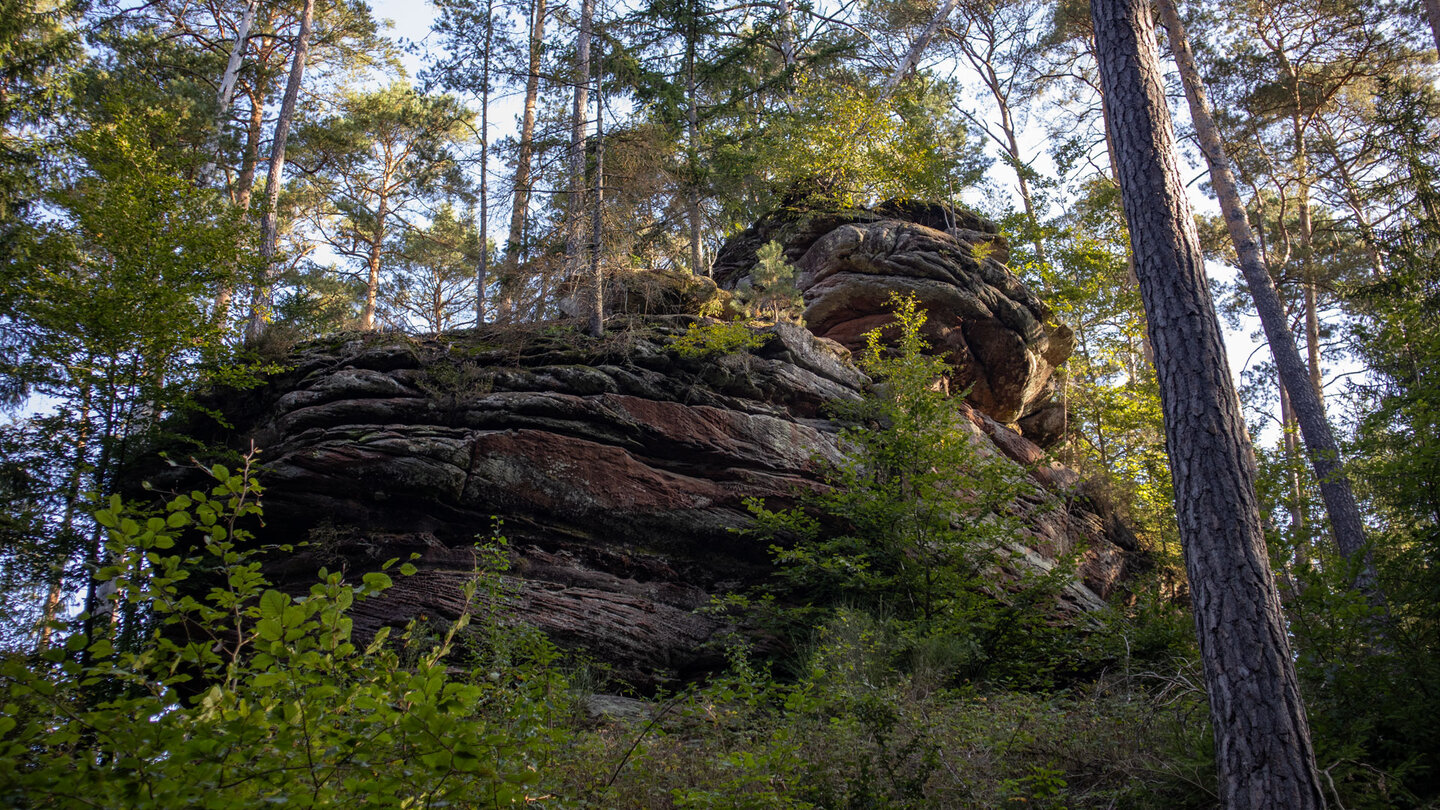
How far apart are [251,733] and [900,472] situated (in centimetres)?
774

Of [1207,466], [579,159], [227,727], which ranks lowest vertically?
[227,727]

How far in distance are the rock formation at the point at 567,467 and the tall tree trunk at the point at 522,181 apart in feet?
A: 4.70

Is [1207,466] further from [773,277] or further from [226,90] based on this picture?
[226,90]

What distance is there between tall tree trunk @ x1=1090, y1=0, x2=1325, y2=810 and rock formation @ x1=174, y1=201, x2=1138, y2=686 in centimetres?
492

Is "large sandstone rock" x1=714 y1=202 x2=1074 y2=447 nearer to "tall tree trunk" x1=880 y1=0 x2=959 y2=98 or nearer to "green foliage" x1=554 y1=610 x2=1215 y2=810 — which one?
"tall tree trunk" x1=880 y1=0 x2=959 y2=98

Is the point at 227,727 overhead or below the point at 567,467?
below

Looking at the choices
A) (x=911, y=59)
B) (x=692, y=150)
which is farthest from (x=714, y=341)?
(x=911, y=59)

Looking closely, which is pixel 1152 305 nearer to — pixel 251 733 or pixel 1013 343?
pixel 251 733

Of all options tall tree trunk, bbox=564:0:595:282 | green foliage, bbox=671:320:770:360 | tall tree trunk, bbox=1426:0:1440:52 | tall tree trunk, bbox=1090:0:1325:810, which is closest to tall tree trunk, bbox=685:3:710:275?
tall tree trunk, bbox=564:0:595:282

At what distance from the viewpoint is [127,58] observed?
51.2ft

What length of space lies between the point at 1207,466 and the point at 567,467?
21.6 ft

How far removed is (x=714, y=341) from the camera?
35.0ft

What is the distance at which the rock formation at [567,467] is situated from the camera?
26.7ft

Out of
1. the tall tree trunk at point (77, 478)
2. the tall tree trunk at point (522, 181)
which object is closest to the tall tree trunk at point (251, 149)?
the tall tree trunk at point (522, 181)
